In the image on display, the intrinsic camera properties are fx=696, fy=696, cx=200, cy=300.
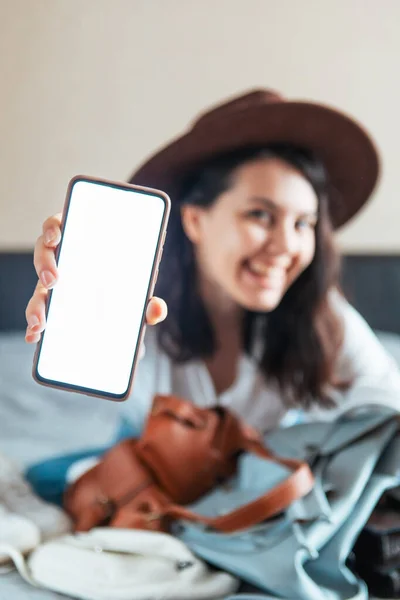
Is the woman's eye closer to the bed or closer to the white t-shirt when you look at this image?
the white t-shirt

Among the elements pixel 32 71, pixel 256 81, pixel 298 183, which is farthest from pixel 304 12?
pixel 298 183

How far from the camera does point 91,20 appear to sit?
152 cm

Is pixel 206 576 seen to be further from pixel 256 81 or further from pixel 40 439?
pixel 256 81

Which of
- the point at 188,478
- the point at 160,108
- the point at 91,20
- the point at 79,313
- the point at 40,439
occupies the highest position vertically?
the point at 91,20

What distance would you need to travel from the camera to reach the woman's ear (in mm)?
1010

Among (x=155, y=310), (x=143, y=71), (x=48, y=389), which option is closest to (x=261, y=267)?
(x=155, y=310)

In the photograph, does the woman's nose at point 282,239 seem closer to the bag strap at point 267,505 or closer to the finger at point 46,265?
the bag strap at point 267,505

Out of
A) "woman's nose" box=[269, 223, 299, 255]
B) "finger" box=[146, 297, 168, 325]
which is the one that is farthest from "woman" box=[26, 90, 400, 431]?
"finger" box=[146, 297, 168, 325]

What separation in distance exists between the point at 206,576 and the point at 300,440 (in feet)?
0.70

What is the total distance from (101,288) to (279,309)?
1.85ft

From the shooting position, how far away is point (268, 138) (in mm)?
979

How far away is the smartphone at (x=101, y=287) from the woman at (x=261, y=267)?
40 cm

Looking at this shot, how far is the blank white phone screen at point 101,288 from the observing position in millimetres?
526

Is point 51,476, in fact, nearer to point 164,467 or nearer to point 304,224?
point 164,467
